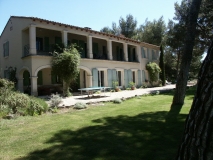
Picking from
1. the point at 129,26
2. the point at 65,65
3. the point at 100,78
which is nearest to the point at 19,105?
the point at 65,65

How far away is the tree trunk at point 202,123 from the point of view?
131 centimetres

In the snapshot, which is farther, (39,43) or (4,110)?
(39,43)

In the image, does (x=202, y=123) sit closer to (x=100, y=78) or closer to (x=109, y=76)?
(x=100, y=78)

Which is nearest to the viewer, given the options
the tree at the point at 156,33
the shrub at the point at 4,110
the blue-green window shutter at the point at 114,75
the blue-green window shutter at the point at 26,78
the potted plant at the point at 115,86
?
the shrub at the point at 4,110

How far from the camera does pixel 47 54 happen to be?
16.9m

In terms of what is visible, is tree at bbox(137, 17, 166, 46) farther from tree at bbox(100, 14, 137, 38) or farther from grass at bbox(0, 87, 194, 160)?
grass at bbox(0, 87, 194, 160)

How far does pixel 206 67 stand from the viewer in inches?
55.5

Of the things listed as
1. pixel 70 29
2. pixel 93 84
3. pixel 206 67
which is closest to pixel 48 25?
pixel 70 29

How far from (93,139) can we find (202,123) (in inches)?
138

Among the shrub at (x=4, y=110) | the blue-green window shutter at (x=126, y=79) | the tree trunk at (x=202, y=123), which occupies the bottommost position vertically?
the shrub at (x=4, y=110)

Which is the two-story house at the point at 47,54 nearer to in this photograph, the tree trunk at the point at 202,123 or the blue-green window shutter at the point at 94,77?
the blue-green window shutter at the point at 94,77

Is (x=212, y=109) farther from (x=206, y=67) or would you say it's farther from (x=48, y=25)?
(x=48, y=25)

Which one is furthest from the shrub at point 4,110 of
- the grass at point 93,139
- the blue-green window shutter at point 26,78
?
the blue-green window shutter at point 26,78

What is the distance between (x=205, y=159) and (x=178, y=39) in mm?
26242
